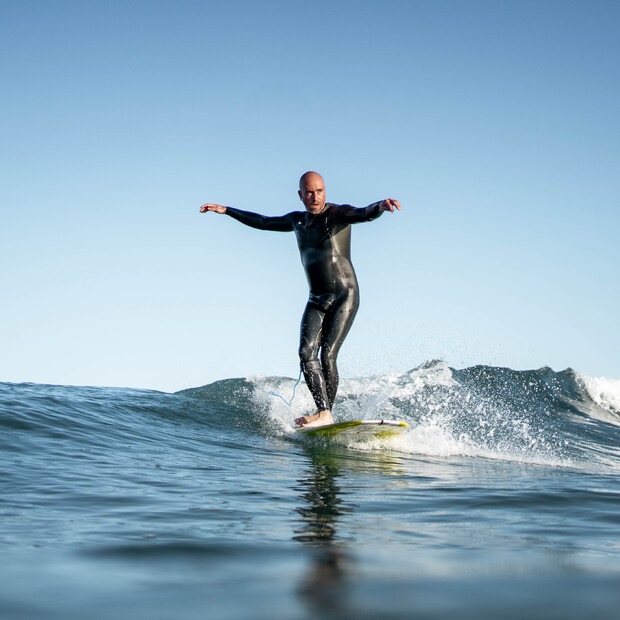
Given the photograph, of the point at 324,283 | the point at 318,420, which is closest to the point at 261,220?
the point at 324,283

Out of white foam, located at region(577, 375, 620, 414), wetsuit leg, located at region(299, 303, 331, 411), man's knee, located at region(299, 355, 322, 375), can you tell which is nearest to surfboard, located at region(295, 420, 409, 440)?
wetsuit leg, located at region(299, 303, 331, 411)

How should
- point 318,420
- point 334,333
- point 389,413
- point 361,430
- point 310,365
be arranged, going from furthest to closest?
point 389,413 → point 334,333 → point 310,365 → point 318,420 → point 361,430

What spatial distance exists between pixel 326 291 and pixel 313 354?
2.54 ft

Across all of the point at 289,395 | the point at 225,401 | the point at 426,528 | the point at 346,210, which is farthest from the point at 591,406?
the point at 426,528

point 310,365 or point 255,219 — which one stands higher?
Result: point 255,219

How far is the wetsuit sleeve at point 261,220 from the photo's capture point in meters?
7.50

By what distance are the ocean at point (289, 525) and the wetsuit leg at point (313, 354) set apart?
1.70 feet

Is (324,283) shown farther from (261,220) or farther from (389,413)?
(389,413)

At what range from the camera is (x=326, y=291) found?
23.3ft

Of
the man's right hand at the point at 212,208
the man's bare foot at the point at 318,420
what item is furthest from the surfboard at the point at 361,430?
the man's right hand at the point at 212,208

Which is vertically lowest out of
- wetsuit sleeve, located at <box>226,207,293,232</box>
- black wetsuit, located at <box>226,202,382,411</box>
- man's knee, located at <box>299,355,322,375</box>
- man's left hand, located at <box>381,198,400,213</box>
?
man's knee, located at <box>299,355,322,375</box>

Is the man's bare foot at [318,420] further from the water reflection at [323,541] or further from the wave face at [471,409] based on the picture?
the water reflection at [323,541]

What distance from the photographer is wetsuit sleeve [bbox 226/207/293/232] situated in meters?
7.50

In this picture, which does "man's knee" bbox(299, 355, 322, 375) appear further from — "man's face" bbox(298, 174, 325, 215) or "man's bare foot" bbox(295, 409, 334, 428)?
"man's face" bbox(298, 174, 325, 215)
